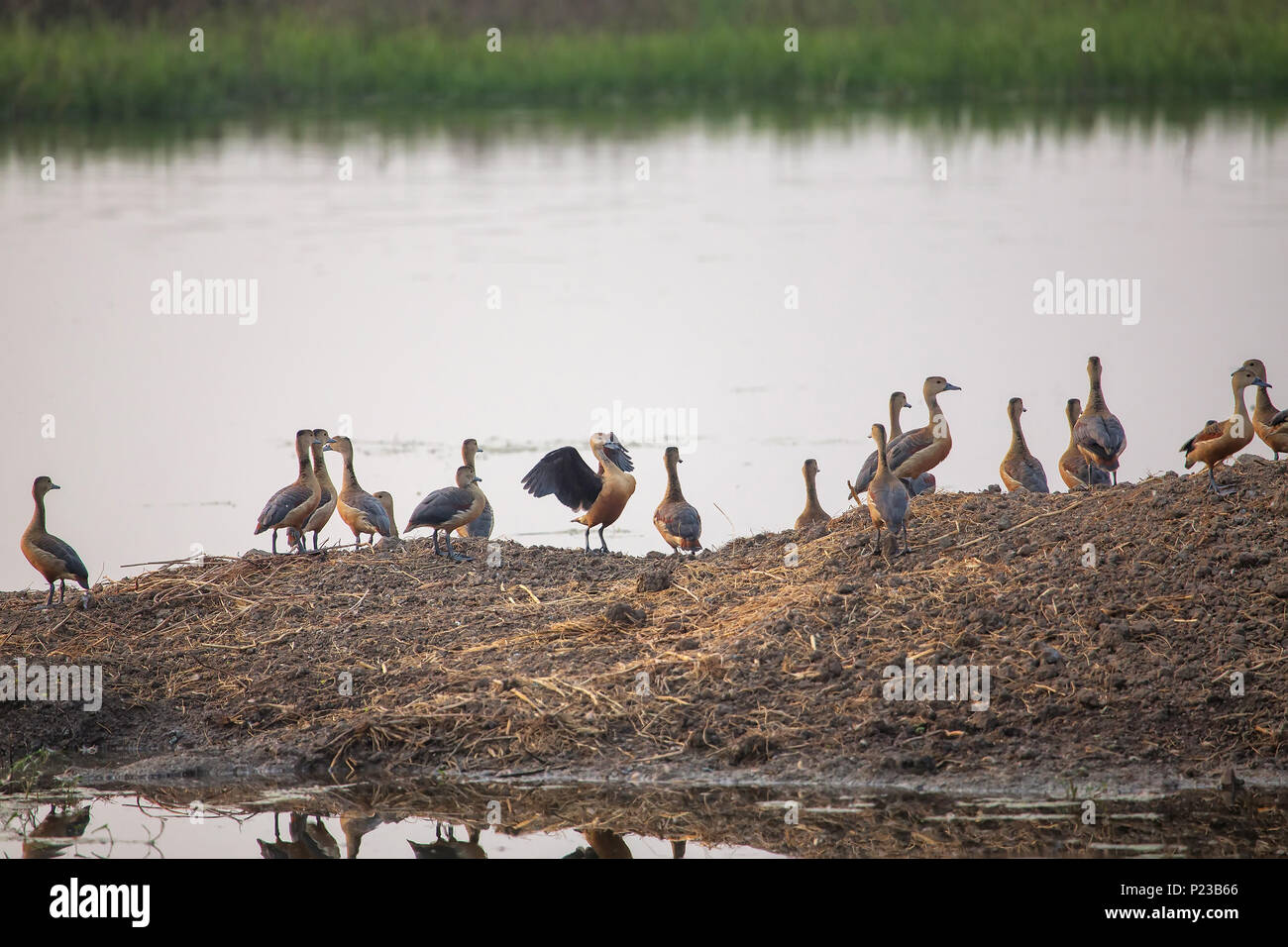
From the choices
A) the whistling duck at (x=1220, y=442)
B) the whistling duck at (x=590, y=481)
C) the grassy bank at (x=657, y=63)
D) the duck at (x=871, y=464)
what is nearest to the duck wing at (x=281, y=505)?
the whistling duck at (x=590, y=481)

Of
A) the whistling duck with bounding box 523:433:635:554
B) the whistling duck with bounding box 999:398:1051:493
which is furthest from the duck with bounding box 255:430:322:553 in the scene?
the whistling duck with bounding box 999:398:1051:493

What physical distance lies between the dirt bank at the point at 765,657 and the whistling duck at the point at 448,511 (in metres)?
0.54

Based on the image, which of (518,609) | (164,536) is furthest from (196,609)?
(164,536)

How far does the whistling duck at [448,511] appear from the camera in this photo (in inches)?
427

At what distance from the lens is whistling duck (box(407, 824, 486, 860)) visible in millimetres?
7367

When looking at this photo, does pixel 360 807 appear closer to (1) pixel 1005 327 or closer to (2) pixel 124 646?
(2) pixel 124 646

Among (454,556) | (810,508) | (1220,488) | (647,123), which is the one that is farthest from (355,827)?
(647,123)

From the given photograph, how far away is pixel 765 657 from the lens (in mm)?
8734

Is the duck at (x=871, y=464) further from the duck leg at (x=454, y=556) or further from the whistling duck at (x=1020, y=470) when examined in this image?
the duck leg at (x=454, y=556)

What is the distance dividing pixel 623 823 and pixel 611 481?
4286 millimetres

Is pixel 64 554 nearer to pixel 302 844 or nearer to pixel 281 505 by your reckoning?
pixel 281 505

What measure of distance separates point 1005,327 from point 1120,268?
305 cm

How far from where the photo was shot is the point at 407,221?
1061 inches

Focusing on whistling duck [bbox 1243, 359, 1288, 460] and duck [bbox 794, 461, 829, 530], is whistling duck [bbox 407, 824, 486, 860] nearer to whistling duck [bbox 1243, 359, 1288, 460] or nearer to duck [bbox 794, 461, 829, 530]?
duck [bbox 794, 461, 829, 530]
